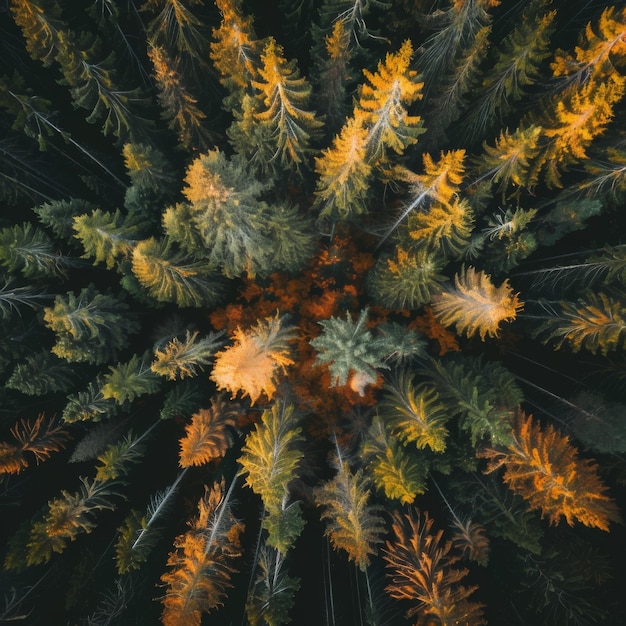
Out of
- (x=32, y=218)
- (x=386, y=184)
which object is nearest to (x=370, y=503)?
(x=386, y=184)

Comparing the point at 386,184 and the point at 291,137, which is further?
the point at 386,184

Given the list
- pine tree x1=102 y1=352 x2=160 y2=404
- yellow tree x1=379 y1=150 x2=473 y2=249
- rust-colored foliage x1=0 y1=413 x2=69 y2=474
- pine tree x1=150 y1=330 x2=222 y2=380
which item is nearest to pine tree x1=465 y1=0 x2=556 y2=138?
yellow tree x1=379 y1=150 x2=473 y2=249

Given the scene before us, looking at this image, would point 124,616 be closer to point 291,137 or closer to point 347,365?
point 347,365

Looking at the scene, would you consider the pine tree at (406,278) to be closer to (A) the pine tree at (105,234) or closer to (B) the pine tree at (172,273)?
(B) the pine tree at (172,273)


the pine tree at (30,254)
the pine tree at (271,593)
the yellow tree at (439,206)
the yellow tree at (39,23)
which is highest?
the yellow tree at (39,23)

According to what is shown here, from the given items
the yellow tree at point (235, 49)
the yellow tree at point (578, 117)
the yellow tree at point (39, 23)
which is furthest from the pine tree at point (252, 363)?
the yellow tree at point (39, 23)

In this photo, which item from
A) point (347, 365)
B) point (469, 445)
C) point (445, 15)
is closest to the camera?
point (347, 365)
